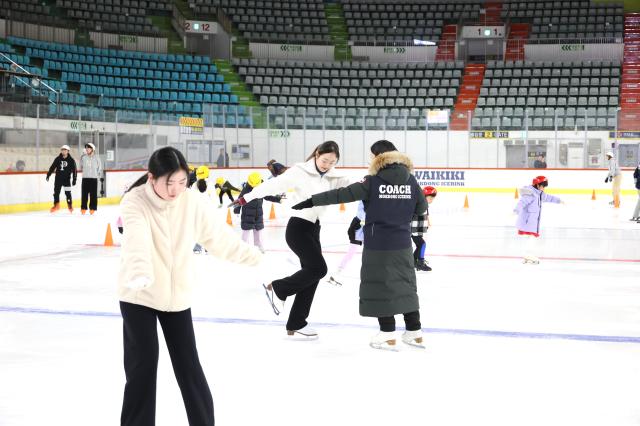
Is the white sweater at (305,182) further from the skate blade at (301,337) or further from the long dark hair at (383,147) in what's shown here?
the skate blade at (301,337)

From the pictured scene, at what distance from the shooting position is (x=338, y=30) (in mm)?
46188

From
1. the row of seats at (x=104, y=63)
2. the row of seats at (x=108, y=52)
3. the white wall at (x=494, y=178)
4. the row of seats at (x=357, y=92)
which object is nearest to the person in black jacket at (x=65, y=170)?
the white wall at (x=494, y=178)

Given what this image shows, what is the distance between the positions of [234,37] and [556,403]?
4140cm

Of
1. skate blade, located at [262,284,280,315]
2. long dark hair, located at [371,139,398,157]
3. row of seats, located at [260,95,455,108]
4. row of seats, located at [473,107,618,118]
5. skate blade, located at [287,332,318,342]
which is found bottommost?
skate blade, located at [287,332,318,342]

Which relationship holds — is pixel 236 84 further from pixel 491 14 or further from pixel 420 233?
pixel 420 233

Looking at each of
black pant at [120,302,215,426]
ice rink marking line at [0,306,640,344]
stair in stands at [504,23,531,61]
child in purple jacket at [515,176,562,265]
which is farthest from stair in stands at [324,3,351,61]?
black pant at [120,302,215,426]

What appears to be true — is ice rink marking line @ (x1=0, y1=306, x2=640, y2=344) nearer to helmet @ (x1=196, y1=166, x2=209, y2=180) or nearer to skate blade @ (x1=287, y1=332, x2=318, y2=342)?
skate blade @ (x1=287, y1=332, x2=318, y2=342)

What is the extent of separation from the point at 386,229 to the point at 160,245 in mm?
2721

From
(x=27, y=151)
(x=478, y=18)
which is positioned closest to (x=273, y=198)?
(x=27, y=151)

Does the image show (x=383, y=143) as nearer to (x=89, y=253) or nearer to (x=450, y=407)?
(x=450, y=407)

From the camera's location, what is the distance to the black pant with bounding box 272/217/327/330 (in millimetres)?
6793

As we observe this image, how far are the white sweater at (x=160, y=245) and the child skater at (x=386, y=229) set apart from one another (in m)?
2.38

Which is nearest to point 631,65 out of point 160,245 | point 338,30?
point 338,30

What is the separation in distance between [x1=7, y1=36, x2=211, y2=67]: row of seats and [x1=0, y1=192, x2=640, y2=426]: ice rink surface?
25.8 meters
